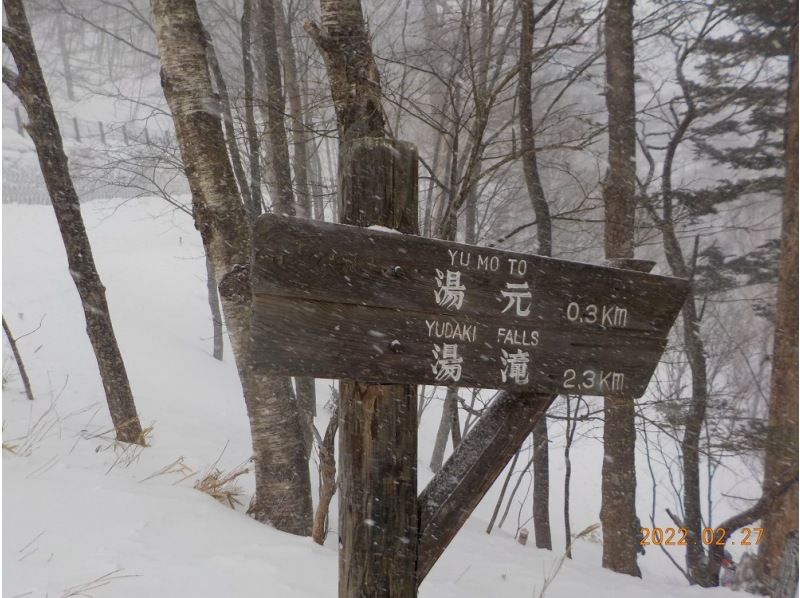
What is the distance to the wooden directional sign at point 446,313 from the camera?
1.48 m

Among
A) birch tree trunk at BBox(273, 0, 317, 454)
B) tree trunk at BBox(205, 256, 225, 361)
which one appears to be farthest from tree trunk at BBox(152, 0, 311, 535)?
tree trunk at BBox(205, 256, 225, 361)

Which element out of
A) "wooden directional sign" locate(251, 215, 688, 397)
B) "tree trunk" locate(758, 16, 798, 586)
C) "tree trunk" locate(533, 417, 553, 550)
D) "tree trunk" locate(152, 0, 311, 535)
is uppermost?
"tree trunk" locate(152, 0, 311, 535)

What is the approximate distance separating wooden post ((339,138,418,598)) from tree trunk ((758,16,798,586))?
670 cm

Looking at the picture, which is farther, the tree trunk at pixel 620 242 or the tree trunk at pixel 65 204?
the tree trunk at pixel 620 242

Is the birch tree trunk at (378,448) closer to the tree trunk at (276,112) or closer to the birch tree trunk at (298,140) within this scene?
the tree trunk at (276,112)

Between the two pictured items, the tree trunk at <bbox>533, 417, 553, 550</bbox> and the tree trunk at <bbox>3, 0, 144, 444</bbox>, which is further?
the tree trunk at <bbox>533, 417, 553, 550</bbox>

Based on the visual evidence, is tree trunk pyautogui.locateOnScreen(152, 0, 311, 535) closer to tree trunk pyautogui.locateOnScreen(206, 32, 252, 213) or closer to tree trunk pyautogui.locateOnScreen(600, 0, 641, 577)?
tree trunk pyautogui.locateOnScreen(206, 32, 252, 213)

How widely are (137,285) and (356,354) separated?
49.9 ft

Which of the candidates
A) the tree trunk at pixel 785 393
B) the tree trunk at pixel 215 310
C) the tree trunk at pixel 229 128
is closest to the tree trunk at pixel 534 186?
the tree trunk at pixel 785 393

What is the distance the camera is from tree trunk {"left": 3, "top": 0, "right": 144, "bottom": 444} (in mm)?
4637

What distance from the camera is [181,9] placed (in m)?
3.56

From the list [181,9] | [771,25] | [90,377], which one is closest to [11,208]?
[90,377]

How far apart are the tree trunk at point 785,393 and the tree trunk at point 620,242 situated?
1.82m

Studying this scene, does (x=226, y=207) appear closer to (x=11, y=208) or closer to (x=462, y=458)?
(x=462, y=458)
